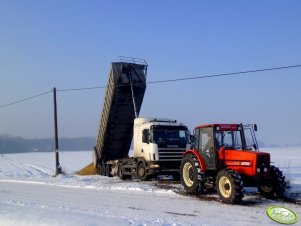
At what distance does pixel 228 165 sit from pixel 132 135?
30.1 ft

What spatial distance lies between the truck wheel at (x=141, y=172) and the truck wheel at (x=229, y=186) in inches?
260

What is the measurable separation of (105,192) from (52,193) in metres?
1.95

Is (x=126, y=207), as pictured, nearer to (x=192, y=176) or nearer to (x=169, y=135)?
(x=192, y=176)

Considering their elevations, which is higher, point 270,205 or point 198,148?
point 198,148

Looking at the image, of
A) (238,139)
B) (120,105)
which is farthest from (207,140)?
(120,105)

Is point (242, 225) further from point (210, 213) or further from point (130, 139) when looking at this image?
point (130, 139)

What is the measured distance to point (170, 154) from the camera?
1739 centimetres

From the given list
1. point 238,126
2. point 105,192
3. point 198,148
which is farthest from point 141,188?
point 238,126

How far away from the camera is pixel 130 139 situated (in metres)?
21.0

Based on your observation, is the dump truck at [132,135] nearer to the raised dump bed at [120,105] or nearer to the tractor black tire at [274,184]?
the raised dump bed at [120,105]

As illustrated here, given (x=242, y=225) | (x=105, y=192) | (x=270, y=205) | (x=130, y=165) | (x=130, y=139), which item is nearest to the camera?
(x=242, y=225)

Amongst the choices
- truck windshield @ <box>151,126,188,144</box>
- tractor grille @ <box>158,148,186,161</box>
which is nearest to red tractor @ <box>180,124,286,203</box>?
tractor grille @ <box>158,148,186,161</box>

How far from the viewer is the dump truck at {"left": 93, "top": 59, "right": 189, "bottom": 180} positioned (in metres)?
17.4

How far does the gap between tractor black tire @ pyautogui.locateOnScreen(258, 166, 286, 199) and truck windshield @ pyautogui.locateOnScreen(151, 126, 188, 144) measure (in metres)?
6.05
